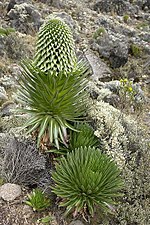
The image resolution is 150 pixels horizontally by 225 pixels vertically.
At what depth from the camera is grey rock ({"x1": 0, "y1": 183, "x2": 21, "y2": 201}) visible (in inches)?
145

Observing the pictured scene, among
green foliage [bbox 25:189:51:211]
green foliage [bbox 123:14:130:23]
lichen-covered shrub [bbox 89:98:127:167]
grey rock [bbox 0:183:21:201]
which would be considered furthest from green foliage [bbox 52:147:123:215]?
green foliage [bbox 123:14:130:23]

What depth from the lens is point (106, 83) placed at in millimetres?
7727

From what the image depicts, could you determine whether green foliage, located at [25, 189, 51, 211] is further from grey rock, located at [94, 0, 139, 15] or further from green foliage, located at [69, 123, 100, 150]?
grey rock, located at [94, 0, 139, 15]

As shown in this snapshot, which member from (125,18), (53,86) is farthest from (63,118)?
(125,18)

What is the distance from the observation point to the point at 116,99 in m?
6.45

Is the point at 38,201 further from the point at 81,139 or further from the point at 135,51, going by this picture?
the point at 135,51

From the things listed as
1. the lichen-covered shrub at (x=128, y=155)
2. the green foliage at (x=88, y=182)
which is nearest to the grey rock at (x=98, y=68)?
the lichen-covered shrub at (x=128, y=155)

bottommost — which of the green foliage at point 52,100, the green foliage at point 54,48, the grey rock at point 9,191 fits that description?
the grey rock at point 9,191

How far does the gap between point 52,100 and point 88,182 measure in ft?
3.23

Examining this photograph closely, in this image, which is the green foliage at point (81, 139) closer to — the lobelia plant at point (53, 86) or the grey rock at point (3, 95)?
the lobelia plant at point (53, 86)

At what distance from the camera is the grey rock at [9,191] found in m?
3.67

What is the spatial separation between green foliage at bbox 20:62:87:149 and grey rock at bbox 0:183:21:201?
23.2 inches

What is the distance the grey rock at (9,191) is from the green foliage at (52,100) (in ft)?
1.93

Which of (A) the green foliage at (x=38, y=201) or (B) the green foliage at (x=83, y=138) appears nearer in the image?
(A) the green foliage at (x=38, y=201)
